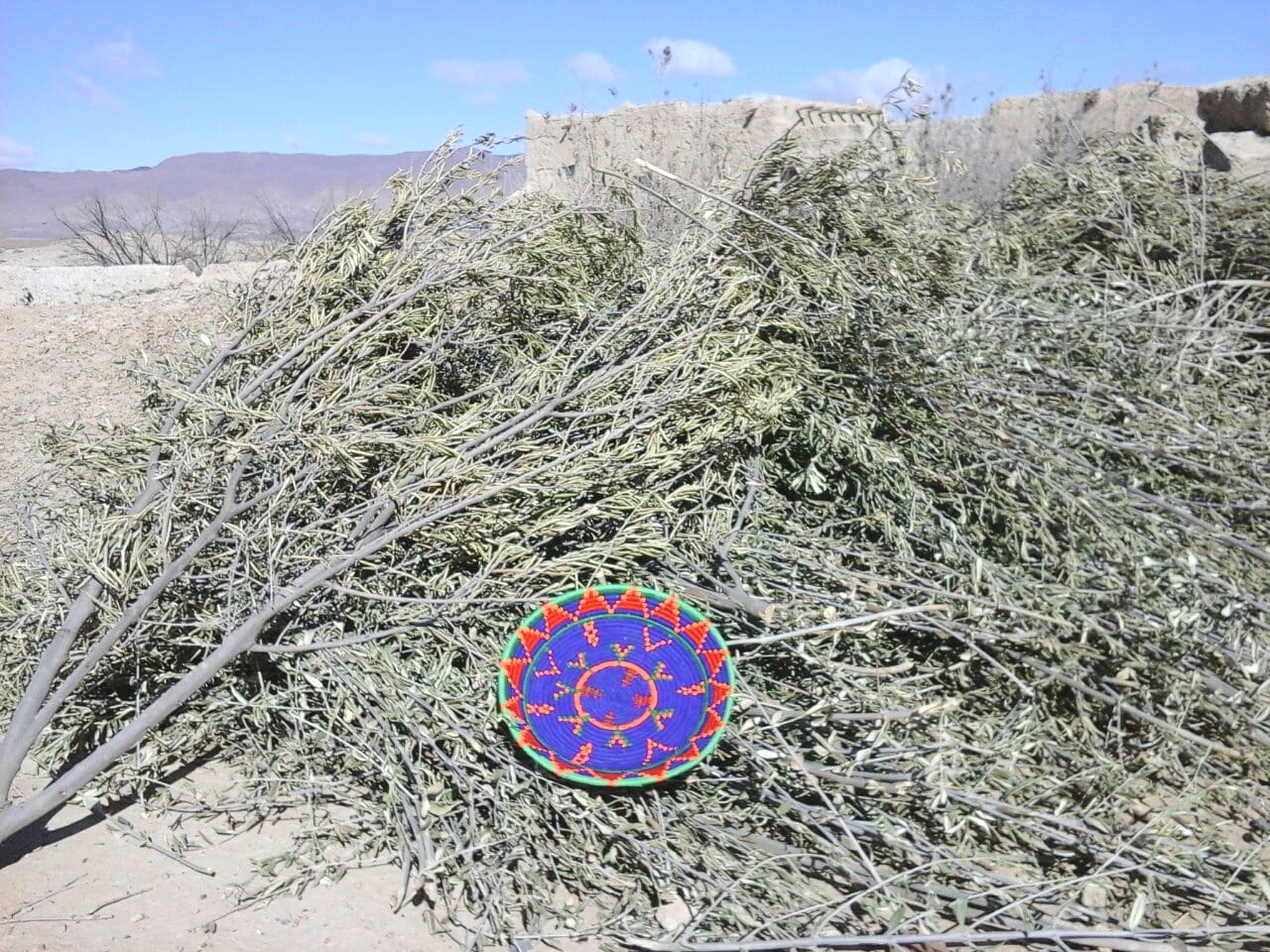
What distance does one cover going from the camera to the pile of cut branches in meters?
2.33

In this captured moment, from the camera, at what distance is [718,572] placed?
9.04 ft

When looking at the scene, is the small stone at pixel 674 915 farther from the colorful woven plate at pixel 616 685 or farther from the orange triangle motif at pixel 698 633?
the orange triangle motif at pixel 698 633

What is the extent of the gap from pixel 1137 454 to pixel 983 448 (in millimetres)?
385

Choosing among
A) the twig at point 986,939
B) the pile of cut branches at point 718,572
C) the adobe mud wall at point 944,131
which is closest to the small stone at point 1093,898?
the pile of cut branches at point 718,572

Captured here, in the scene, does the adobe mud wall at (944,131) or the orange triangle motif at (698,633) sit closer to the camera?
the orange triangle motif at (698,633)

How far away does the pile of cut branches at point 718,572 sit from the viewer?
2330 mm

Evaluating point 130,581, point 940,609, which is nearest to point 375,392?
point 130,581

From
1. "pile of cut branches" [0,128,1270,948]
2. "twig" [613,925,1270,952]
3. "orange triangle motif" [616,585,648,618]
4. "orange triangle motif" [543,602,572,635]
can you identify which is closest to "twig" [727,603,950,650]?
"pile of cut branches" [0,128,1270,948]

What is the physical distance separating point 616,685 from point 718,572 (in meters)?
0.45

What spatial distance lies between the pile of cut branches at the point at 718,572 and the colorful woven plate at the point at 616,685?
94 mm

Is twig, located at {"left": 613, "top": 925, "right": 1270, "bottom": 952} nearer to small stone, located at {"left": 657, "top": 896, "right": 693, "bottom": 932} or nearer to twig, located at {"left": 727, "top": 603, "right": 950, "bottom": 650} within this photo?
small stone, located at {"left": 657, "top": 896, "right": 693, "bottom": 932}

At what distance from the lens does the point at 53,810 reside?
2.56 m

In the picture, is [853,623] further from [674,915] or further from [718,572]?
[674,915]

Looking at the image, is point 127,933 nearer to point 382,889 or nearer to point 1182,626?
point 382,889
